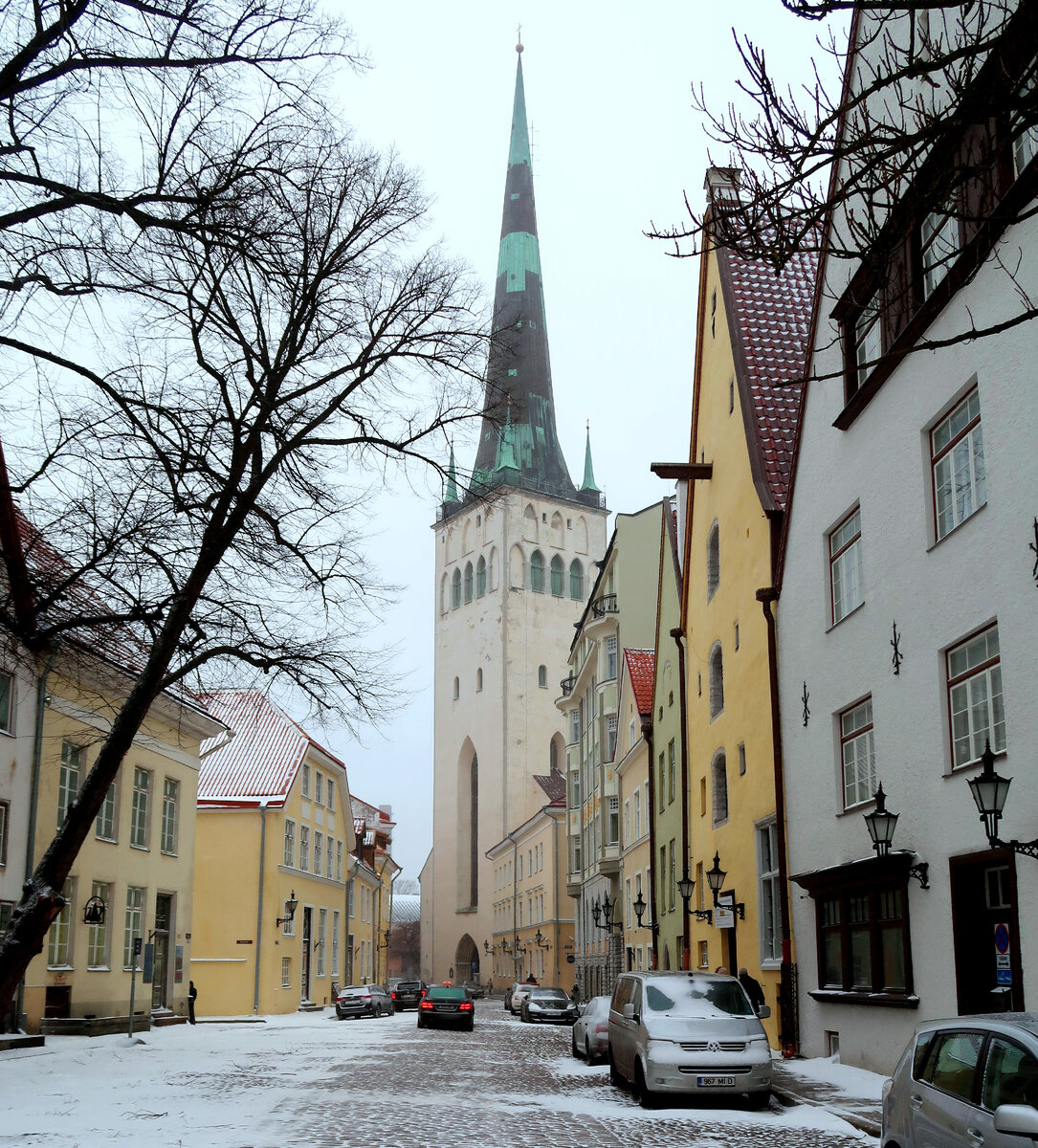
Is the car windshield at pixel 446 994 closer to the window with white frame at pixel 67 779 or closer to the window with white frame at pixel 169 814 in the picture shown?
the window with white frame at pixel 169 814

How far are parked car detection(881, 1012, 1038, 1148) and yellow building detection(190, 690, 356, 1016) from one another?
33514mm

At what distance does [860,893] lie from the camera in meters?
17.8

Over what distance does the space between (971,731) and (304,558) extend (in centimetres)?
874

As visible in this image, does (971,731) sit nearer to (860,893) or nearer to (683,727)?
(860,893)

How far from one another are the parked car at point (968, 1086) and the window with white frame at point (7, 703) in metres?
18.9

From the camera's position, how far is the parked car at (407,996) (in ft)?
188

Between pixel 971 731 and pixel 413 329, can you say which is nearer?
pixel 971 731

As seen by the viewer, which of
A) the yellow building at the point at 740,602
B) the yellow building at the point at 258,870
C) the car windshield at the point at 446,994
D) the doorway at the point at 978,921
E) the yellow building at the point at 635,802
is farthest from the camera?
the yellow building at the point at 258,870

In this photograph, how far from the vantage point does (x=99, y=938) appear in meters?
29.3

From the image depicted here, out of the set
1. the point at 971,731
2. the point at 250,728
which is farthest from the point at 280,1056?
the point at 250,728

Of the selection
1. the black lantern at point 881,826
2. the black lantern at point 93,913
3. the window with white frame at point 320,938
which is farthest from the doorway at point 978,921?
the window with white frame at point 320,938

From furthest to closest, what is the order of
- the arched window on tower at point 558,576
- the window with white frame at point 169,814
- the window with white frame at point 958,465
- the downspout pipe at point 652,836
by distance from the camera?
the arched window on tower at point 558,576
the downspout pipe at point 652,836
the window with white frame at point 169,814
the window with white frame at point 958,465

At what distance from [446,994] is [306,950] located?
1493 centimetres

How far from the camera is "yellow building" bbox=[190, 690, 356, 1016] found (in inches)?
1700
